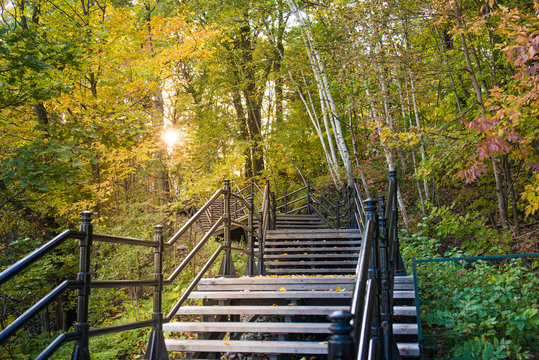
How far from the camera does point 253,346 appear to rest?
341 centimetres

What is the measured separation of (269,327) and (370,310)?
5.18 feet

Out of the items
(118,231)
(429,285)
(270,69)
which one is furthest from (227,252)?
(270,69)

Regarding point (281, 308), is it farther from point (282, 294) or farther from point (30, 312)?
point (30, 312)

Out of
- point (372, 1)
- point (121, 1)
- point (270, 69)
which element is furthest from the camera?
point (270, 69)

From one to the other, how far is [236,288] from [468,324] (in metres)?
2.53

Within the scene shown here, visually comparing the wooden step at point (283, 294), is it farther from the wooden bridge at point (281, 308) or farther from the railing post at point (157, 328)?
the railing post at point (157, 328)

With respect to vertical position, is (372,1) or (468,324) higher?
(372,1)

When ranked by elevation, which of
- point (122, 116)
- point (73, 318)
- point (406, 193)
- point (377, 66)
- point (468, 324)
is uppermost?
point (377, 66)

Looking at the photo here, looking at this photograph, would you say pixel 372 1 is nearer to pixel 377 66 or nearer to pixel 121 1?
pixel 377 66

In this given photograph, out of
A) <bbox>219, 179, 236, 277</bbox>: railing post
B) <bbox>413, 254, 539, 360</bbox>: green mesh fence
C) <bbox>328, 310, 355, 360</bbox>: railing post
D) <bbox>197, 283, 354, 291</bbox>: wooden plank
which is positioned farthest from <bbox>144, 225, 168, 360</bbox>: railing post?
<bbox>328, 310, 355, 360</bbox>: railing post

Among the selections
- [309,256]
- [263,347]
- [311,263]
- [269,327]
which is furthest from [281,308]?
[309,256]

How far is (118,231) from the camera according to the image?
11688mm

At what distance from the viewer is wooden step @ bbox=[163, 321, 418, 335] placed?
3.50m

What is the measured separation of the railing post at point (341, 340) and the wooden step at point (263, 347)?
1855 mm
